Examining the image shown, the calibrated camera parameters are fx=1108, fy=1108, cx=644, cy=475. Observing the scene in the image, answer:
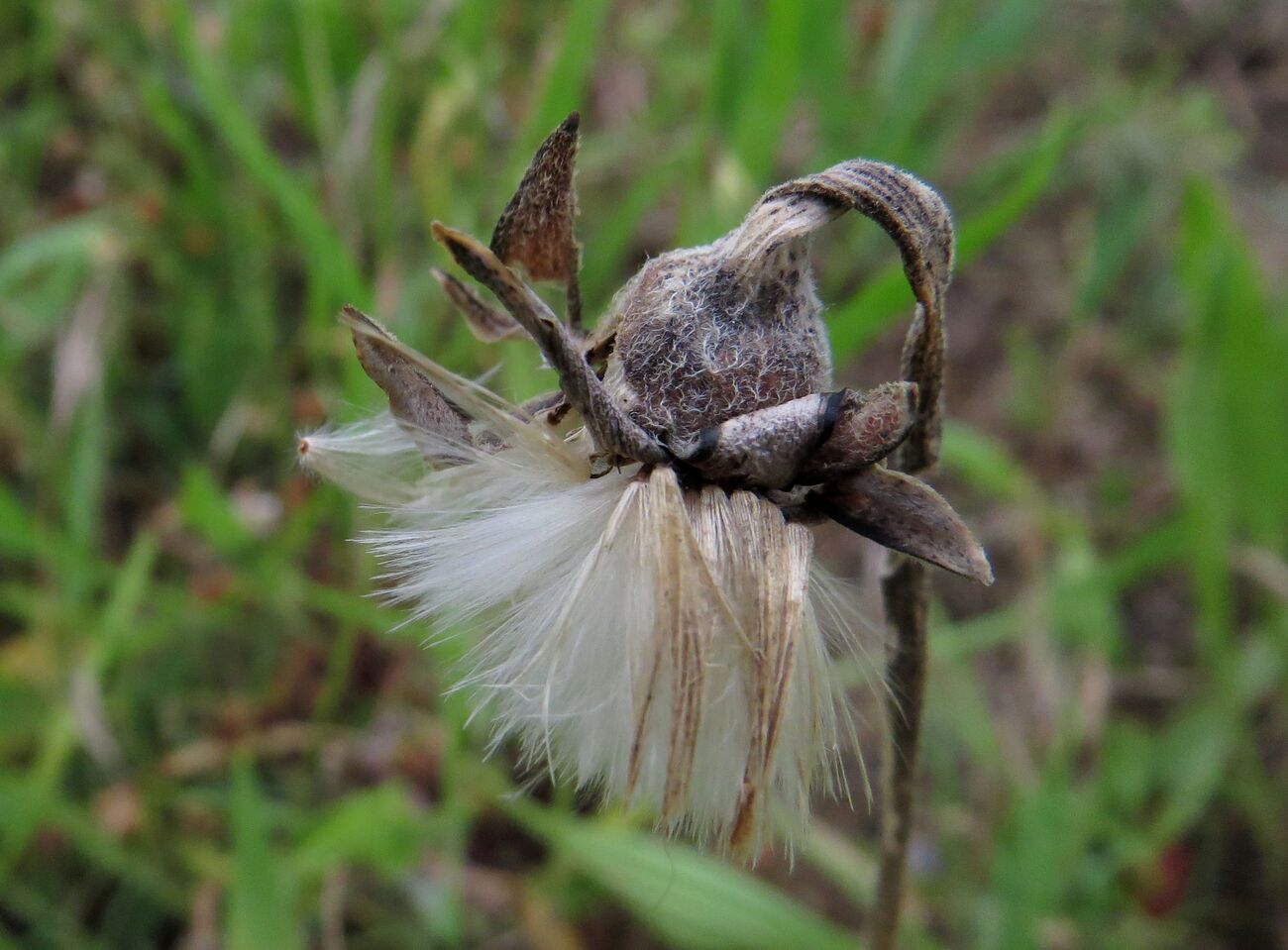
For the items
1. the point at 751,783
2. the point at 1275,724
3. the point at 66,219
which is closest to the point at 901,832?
the point at 751,783

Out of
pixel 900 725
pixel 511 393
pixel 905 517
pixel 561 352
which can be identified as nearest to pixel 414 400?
pixel 561 352

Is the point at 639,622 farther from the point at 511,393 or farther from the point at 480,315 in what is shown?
the point at 511,393

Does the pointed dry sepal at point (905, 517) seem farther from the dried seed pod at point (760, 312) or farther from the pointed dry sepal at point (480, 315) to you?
the pointed dry sepal at point (480, 315)

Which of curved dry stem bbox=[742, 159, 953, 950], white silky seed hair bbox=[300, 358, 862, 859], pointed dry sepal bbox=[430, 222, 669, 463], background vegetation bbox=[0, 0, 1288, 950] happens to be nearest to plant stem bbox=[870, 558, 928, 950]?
curved dry stem bbox=[742, 159, 953, 950]

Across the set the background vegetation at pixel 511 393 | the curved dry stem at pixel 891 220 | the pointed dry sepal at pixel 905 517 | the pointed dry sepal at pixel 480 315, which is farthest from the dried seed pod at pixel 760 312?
the background vegetation at pixel 511 393

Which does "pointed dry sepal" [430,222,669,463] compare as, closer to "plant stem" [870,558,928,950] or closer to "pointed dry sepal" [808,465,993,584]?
"pointed dry sepal" [808,465,993,584]
